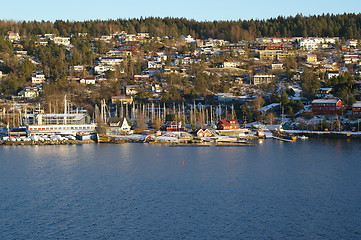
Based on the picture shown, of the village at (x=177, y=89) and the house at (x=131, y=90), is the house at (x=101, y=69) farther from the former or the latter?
the house at (x=131, y=90)

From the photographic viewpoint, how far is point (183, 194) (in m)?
16.7

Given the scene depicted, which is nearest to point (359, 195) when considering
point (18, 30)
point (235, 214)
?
point (235, 214)

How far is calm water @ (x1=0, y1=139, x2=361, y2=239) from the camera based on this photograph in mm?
13445

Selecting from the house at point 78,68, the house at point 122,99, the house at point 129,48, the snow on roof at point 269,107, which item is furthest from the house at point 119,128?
the house at point 129,48

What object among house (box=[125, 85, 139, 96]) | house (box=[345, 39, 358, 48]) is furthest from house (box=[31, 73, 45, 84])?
house (box=[345, 39, 358, 48])

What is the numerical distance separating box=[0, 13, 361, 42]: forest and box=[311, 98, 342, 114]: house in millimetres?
29500

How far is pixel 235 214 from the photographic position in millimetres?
14562

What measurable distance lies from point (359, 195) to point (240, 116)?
61.9 ft

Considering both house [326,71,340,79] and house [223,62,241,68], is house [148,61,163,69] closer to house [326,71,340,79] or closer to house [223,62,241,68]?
house [223,62,241,68]

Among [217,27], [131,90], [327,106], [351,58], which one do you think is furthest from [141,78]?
[217,27]

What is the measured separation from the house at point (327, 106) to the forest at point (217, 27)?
2950cm

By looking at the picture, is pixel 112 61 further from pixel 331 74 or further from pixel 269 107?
pixel 269 107

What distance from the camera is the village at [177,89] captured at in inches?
1248

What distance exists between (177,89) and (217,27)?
2966cm
